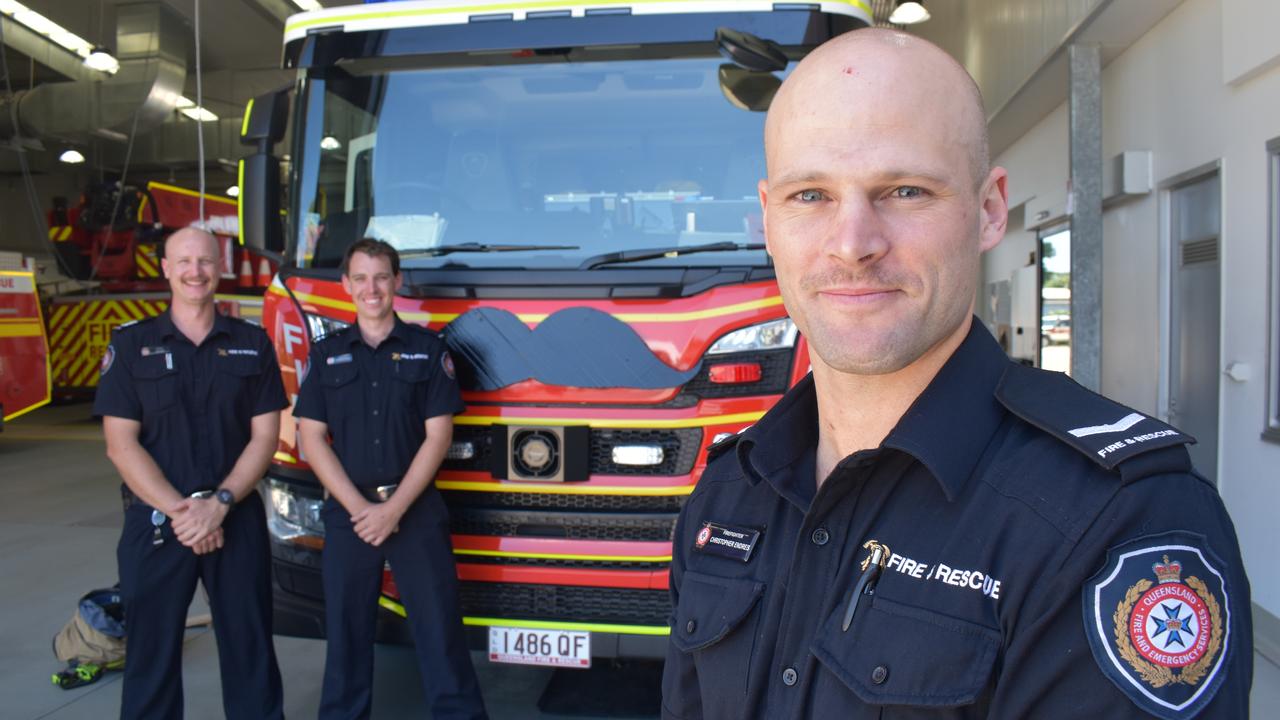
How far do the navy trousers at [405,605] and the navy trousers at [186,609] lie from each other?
321 millimetres

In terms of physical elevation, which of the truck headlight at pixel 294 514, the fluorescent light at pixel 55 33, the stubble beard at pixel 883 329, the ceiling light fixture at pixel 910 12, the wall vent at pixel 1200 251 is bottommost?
the truck headlight at pixel 294 514

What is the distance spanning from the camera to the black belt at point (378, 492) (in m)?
3.29

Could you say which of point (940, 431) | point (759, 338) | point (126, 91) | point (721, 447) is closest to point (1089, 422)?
point (940, 431)

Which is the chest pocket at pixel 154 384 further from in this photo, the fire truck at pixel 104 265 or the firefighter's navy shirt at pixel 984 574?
the fire truck at pixel 104 265

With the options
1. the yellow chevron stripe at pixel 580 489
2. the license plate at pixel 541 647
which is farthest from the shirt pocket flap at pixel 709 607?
the license plate at pixel 541 647

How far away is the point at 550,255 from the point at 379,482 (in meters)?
0.99

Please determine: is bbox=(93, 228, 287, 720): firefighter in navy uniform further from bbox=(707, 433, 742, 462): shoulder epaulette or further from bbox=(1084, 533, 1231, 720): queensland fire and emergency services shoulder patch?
bbox=(1084, 533, 1231, 720): queensland fire and emergency services shoulder patch

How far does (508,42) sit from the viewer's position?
342cm

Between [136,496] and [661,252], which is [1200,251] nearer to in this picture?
[661,252]

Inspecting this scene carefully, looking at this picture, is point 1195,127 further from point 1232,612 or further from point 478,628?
point 1232,612

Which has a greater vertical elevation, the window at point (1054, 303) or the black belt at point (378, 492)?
the window at point (1054, 303)

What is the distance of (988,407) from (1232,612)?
0.31m

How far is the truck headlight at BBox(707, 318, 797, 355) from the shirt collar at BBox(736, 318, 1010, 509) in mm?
1834

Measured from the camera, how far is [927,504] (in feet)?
3.39
